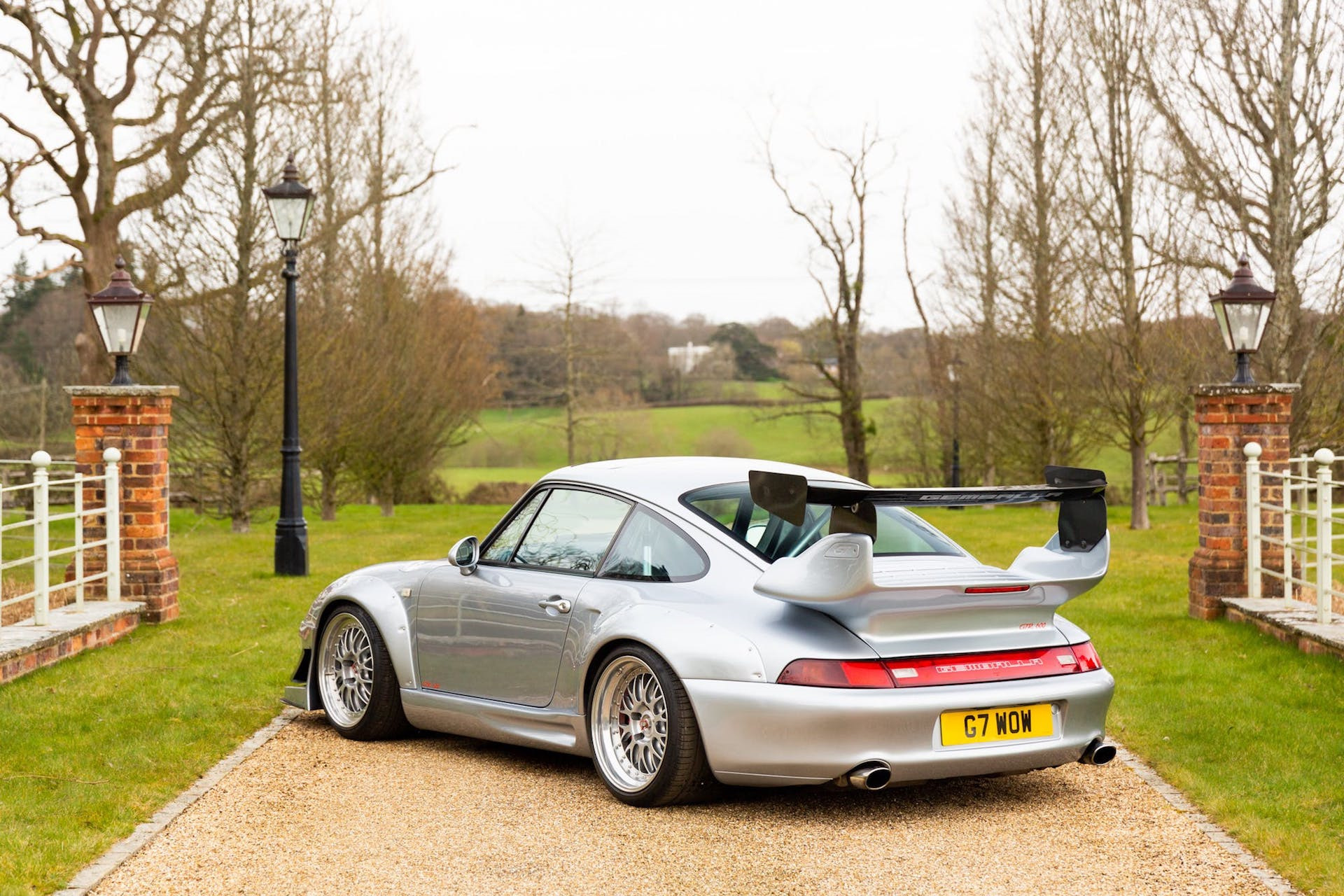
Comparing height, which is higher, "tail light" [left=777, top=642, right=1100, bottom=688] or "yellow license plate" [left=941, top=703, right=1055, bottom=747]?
"tail light" [left=777, top=642, right=1100, bottom=688]

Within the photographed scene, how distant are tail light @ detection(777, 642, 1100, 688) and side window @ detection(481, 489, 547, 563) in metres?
1.89

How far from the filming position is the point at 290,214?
1539 centimetres

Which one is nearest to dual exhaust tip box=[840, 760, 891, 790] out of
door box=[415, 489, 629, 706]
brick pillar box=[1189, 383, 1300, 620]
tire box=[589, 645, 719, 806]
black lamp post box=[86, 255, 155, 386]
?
tire box=[589, 645, 719, 806]

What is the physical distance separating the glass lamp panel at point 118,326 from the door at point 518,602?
629 centimetres

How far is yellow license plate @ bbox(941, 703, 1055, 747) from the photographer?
17.4 ft

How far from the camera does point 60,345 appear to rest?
5797 cm

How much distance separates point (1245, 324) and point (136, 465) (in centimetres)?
917

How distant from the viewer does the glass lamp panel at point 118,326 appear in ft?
39.6

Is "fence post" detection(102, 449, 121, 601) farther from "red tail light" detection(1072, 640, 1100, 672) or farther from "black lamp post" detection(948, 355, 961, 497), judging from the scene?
"black lamp post" detection(948, 355, 961, 497)

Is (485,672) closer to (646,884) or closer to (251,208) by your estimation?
(646,884)

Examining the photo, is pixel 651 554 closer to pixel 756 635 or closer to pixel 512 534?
pixel 756 635

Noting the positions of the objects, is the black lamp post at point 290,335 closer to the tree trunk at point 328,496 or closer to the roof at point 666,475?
the roof at point 666,475

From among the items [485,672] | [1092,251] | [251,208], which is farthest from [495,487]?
[485,672]

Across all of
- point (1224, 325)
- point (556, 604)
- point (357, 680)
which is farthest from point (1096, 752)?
point (1224, 325)
